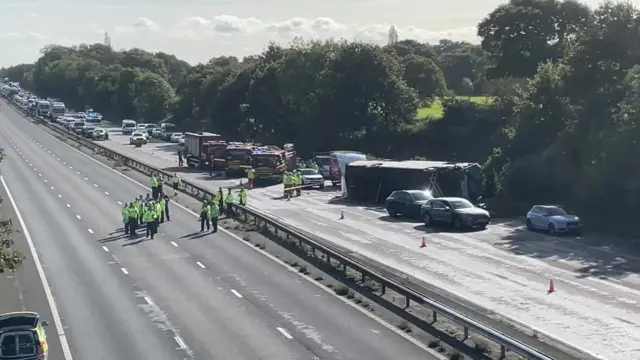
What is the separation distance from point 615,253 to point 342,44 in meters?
50.4

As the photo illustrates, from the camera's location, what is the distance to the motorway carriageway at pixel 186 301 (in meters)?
21.7

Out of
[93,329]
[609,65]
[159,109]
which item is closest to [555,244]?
[609,65]

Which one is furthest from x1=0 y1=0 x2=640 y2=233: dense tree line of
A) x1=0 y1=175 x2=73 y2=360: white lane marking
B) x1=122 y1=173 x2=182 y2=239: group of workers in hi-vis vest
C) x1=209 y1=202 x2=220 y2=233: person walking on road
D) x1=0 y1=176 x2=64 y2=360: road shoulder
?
x1=0 y1=176 x2=64 y2=360: road shoulder

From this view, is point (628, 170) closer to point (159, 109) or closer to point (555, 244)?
point (555, 244)

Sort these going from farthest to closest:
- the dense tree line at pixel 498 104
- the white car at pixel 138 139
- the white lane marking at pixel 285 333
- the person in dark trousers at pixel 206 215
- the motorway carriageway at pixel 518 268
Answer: the white car at pixel 138 139 → the dense tree line at pixel 498 104 → the person in dark trousers at pixel 206 215 → the motorway carriageway at pixel 518 268 → the white lane marking at pixel 285 333

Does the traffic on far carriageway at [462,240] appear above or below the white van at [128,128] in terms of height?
above

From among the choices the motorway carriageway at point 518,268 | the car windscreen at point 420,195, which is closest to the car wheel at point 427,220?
the motorway carriageway at point 518,268

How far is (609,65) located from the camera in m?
48.8

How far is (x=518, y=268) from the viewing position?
3309 cm

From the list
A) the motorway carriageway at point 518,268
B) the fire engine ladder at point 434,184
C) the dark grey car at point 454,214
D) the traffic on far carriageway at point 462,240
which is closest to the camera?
the motorway carriageway at point 518,268

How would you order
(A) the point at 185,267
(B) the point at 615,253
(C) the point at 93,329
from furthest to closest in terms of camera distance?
(B) the point at 615,253
(A) the point at 185,267
(C) the point at 93,329

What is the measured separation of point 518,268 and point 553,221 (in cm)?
930

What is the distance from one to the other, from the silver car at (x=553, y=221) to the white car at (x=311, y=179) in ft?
69.2

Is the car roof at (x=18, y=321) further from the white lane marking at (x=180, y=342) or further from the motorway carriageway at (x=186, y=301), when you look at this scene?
the white lane marking at (x=180, y=342)
